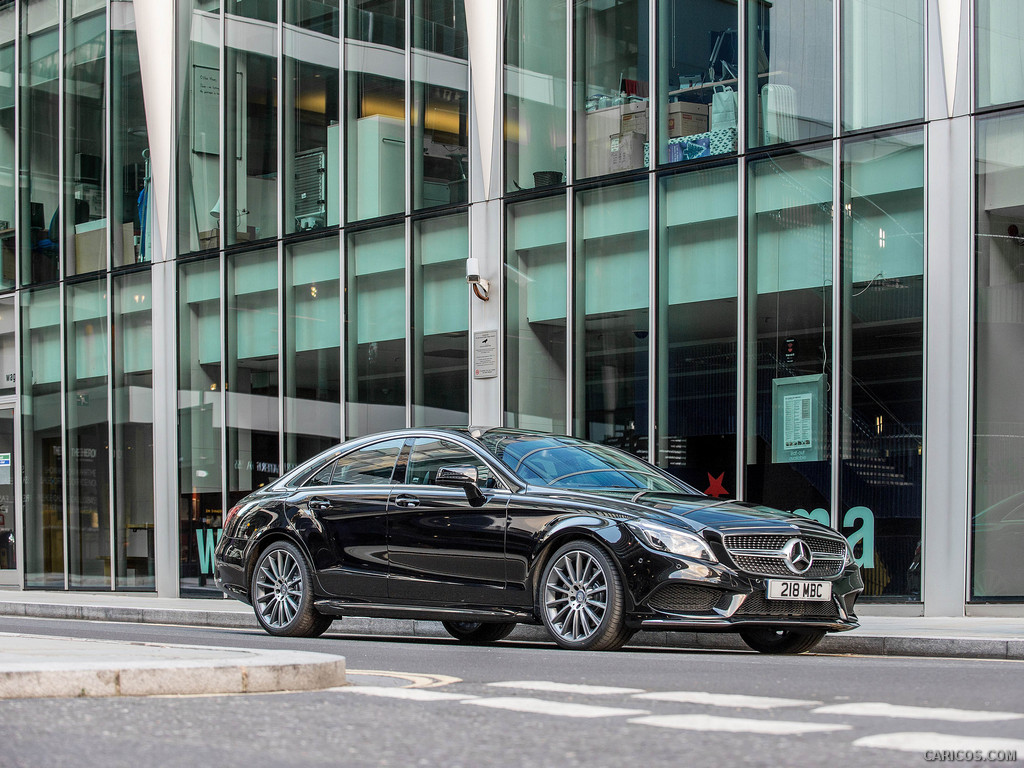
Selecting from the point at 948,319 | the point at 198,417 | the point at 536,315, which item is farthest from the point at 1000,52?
the point at 198,417

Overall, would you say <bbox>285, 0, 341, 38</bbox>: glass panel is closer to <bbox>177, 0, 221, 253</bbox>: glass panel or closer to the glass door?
<bbox>177, 0, 221, 253</bbox>: glass panel

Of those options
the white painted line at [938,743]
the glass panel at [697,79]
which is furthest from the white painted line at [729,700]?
the glass panel at [697,79]

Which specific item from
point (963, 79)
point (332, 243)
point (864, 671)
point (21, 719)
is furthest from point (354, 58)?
point (21, 719)

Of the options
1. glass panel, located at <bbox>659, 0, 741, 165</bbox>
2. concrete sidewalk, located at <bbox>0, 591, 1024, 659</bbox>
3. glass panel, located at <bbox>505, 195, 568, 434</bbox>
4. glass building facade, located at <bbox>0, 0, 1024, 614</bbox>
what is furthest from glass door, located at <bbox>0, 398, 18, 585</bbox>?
glass panel, located at <bbox>659, 0, 741, 165</bbox>

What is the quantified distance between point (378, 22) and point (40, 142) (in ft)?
25.6

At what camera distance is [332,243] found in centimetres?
2011

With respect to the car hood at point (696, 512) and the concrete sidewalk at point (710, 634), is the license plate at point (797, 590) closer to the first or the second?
the car hood at point (696, 512)

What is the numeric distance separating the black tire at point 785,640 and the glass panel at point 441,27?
1063cm

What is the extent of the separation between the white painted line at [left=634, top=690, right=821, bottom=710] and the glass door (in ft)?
67.7

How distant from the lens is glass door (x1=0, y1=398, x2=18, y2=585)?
24.7 metres

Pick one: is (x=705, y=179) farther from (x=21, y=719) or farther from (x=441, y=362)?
(x=21, y=719)

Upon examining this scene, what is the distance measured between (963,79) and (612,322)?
15.6ft

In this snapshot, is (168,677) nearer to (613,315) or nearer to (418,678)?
(418,678)

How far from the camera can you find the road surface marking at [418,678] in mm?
6789
